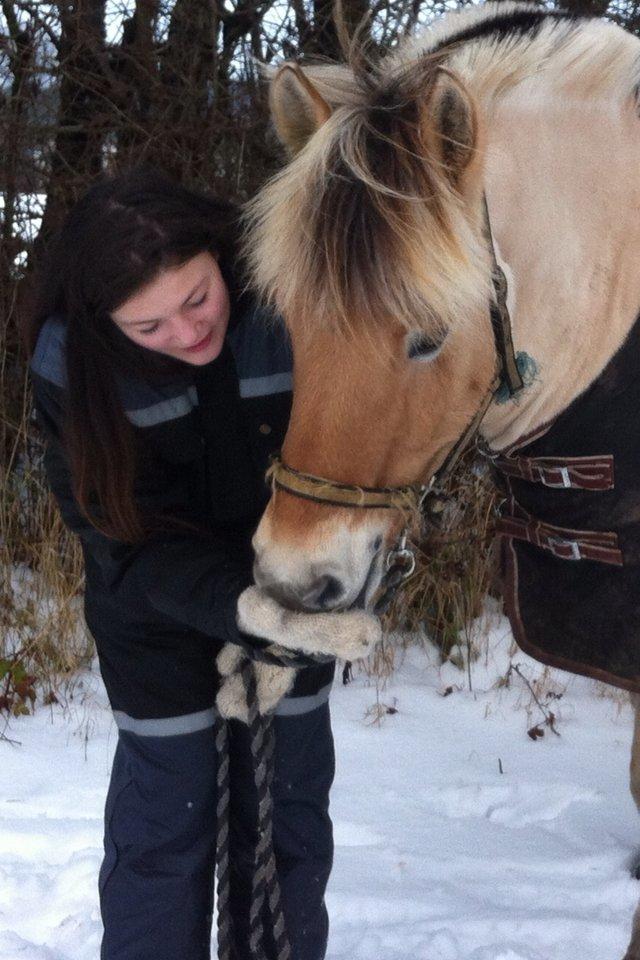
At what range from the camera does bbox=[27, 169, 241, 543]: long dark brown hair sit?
1455 millimetres

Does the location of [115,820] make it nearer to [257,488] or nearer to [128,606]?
[128,606]

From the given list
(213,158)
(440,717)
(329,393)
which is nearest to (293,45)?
(213,158)

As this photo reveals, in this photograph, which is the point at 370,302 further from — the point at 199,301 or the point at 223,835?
the point at 223,835

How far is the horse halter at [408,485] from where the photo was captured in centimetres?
129

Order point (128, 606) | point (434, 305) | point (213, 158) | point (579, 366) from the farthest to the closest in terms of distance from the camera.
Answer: point (213, 158), point (128, 606), point (579, 366), point (434, 305)

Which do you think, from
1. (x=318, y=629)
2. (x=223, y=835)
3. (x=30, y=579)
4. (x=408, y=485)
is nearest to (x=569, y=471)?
(x=408, y=485)

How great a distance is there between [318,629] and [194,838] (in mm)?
708

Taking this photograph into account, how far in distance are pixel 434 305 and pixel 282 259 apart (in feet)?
0.84

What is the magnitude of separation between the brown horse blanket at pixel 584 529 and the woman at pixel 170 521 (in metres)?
0.47

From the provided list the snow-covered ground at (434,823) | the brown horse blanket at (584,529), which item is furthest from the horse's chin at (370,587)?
the snow-covered ground at (434,823)

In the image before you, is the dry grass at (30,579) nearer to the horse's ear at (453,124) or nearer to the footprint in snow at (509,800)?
the footprint in snow at (509,800)

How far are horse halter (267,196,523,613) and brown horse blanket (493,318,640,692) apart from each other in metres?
0.22

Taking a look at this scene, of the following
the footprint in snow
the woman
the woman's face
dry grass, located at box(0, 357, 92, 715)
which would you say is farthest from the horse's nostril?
dry grass, located at box(0, 357, 92, 715)

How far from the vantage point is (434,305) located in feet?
4.11
